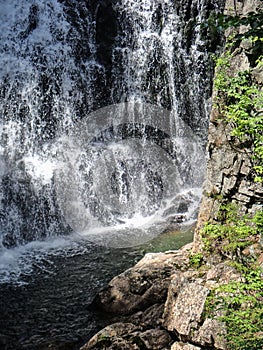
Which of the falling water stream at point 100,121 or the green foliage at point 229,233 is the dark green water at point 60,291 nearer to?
the falling water stream at point 100,121

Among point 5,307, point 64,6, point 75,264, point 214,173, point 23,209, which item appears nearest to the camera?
point 214,173

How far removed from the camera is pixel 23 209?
42.5 feet

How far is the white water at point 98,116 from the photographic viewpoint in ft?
44.4

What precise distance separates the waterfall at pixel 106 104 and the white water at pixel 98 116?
1.5 inches

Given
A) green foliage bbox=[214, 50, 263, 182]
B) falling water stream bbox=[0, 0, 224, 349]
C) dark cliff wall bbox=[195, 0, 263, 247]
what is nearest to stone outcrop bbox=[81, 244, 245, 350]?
dark cliff wall bbox=[195, 0, 263, 247]

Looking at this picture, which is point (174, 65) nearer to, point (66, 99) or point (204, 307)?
point (66, 99)

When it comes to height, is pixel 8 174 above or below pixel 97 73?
below

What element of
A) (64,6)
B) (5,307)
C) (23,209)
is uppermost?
(64,6)

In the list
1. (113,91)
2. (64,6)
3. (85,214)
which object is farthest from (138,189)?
(64,6)

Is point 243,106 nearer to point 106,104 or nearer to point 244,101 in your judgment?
point 244,101

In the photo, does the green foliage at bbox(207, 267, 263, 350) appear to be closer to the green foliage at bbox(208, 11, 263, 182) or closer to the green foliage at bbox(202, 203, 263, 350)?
the green foliage at bbox(202, 203, 263, 350)

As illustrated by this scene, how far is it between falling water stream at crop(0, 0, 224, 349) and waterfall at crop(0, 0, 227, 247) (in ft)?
0.13

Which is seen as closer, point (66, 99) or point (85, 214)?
Answer: point (85, 214)

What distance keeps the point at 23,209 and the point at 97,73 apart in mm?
6050
